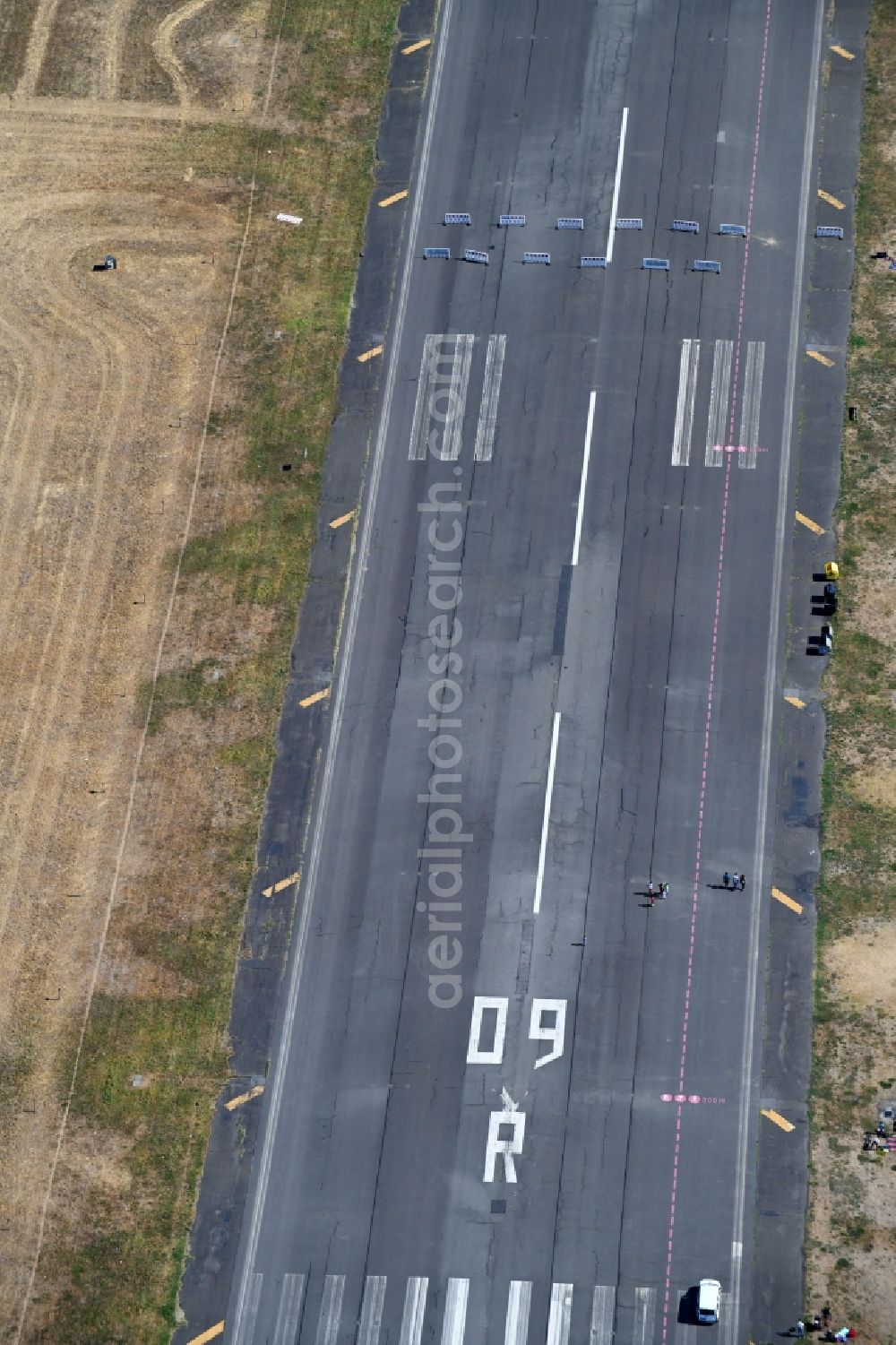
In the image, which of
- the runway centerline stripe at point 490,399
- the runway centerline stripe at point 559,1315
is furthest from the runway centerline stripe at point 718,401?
the runway centerline stripe at point 559,1315

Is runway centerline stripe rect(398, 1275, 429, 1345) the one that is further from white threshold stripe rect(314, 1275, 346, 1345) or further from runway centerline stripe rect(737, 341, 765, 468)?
runway centerline stripe rect(737, 341, 765, 468)

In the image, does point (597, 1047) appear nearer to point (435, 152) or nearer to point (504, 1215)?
point (504, 1215)

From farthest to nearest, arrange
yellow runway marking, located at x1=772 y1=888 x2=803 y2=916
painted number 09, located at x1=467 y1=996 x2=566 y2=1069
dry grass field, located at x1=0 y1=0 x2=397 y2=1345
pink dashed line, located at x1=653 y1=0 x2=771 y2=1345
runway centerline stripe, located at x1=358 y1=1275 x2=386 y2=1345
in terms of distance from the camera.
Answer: yellow runway marking, located at x1=772 y1=888 x2=803 y2=916, dry grass field, located at x1=0 y1=0 x2=397 y2=1345, painted number 09, located at x1=467 y1=996 x2=566 y2=1069, pink dashed line, located at x1=653 y1=0 x2=771 y2=1345, runway centerline stripe, located at x1=358 y1=1275 x2=386 y2=1345

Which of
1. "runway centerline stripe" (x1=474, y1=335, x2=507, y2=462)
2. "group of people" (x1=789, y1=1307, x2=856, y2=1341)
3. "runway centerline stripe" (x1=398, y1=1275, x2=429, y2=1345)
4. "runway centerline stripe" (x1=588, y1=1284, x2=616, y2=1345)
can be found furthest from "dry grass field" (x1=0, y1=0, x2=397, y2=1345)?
"group of people" (x1=789, y1=1307, x2=856, y2=1341)

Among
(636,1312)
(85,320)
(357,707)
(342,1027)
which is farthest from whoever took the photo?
(85,320)

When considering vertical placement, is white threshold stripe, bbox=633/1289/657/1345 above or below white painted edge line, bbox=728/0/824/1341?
below

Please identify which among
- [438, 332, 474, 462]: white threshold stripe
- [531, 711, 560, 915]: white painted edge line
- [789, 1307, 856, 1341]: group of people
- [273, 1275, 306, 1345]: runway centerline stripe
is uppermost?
[438, 332, 474, 462]: white threshold stripe

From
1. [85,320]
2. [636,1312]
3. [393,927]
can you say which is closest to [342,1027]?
[393,927]
